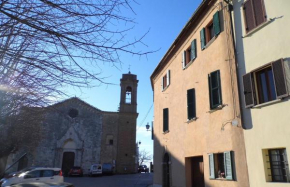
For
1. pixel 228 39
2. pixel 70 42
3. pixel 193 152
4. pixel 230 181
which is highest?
pixel 228 39

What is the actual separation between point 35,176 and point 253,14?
13.5 meters

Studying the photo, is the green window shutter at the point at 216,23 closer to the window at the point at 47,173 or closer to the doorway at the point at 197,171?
the doorway at the point at 197,171

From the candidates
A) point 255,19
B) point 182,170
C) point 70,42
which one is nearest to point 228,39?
point 255,19

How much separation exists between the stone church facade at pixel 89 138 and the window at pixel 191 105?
25.3 metres

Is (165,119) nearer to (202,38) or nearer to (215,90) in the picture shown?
(202,38)

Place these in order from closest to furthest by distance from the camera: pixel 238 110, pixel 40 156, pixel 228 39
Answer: pixel 238 110
pixel 228 39
pixel 40 156

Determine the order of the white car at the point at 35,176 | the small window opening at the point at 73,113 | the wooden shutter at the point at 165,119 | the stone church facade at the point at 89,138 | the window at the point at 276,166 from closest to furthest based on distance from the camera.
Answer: the window at the point at 276,166
the white car at the point at 35,176
the wooden shutter at the point at 165,119
the stone church facade at the point at 89,138
the small window opening at the point at 73,113

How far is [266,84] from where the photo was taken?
7.75m

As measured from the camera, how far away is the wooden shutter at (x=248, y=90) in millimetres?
7969

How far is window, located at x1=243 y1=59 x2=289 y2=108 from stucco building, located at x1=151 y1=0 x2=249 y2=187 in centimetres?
63

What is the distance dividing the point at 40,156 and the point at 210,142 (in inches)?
1170

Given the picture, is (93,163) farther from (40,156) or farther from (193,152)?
(193,152)

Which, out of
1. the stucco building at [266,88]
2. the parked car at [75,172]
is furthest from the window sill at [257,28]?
the parked car at [75,172]

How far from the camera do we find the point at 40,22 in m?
3.40
